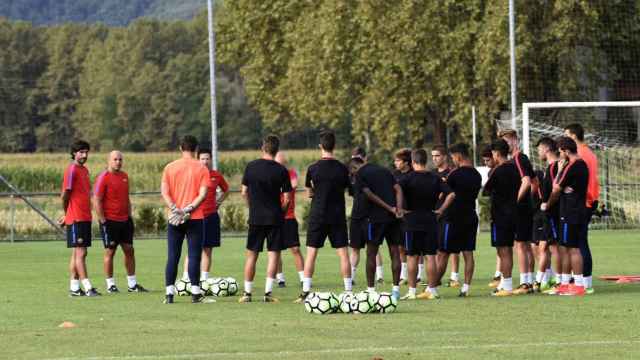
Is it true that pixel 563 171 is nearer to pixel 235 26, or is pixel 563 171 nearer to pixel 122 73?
pixel 235 26

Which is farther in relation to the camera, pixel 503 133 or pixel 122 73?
pixel 122 73

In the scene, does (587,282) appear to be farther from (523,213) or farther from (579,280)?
(523,213)

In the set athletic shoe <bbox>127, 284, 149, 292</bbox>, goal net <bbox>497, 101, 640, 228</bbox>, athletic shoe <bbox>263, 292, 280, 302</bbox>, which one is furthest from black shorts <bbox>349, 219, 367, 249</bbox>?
goal net <bbox>497, 101, 640, 228</bbox>

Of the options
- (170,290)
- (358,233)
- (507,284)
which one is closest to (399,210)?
(358,233)

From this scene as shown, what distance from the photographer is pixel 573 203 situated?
1856 centimetres

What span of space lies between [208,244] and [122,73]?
12166 centimetres

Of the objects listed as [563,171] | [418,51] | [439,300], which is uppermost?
[418,51]

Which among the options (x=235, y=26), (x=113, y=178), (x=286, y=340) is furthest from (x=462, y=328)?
(x=235, y=26)

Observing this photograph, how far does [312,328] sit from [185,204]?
351cm

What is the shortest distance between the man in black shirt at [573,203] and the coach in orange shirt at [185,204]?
169 inches

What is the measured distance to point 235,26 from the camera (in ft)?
202

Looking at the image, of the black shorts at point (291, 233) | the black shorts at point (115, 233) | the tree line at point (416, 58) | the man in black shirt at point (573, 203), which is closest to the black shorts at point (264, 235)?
the black shorts at point (291, 233)

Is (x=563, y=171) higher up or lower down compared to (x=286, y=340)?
higher up

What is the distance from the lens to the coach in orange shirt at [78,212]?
19.3 metres
